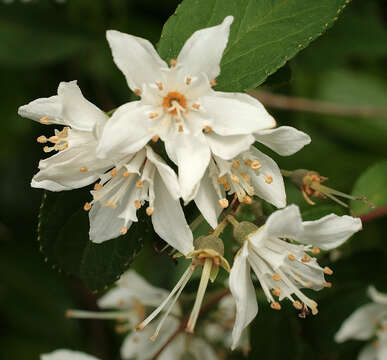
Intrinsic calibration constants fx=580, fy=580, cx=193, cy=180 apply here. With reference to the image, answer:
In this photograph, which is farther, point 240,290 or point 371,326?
point 371,326

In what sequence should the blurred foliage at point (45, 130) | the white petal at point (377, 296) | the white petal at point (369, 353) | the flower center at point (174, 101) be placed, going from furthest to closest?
the blurred foliage at point (45, 130)
the white petal at point (369, 353)
the white petal at point (377, 296)
the flower center at point (174, 101)

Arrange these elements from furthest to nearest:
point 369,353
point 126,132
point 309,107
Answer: point 309,107 < point 369,353 < point 126,132

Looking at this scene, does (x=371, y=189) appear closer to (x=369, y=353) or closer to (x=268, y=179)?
(x=369, y=353)

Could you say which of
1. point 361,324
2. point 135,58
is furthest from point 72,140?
point 361,324

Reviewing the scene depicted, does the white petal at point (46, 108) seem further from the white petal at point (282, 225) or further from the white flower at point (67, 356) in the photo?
the white flower at point (67, 356)

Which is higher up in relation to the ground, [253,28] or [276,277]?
[253,28]

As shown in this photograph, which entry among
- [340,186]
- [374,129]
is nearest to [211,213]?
[340,186]

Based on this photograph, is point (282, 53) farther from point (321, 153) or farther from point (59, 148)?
point (321, 153)

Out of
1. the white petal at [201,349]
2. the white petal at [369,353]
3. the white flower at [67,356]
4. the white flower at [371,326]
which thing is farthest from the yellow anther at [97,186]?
the white petal at [369,353]
